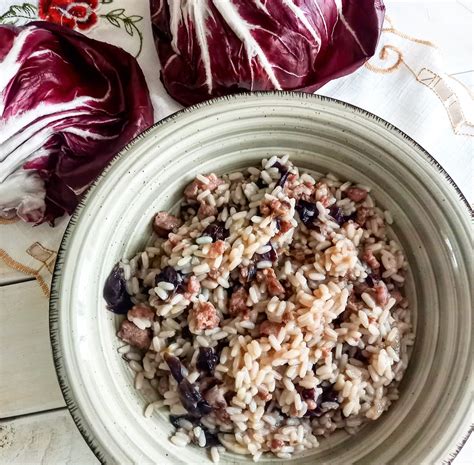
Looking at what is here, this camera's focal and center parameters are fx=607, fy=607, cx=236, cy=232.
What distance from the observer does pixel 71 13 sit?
10.2 feet

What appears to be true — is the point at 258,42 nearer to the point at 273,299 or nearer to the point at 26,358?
the point at 273,299

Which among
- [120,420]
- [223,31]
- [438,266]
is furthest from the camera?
[223,31]

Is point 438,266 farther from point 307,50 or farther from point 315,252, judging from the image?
point 307,50

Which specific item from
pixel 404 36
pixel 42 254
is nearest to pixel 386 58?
pixel 404 36

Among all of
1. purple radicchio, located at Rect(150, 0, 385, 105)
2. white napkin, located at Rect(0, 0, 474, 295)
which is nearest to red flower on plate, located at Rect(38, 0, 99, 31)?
white napkin, located at Rect(0, 0, 474, 295)

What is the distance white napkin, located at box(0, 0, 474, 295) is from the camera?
2869mm

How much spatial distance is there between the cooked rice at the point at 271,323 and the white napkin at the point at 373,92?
0.71 meters

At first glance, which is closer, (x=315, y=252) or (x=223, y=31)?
(x=315, y=252)

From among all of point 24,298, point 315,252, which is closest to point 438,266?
point 315,252

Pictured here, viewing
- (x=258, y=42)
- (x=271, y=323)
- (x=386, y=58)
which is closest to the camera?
(x=271, y=323)

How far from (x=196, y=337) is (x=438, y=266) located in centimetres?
95

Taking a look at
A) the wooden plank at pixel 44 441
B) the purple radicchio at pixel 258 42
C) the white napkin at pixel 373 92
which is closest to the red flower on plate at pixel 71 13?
the white napkin at pixel 373 92

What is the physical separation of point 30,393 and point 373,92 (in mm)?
2139

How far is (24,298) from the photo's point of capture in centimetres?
280
